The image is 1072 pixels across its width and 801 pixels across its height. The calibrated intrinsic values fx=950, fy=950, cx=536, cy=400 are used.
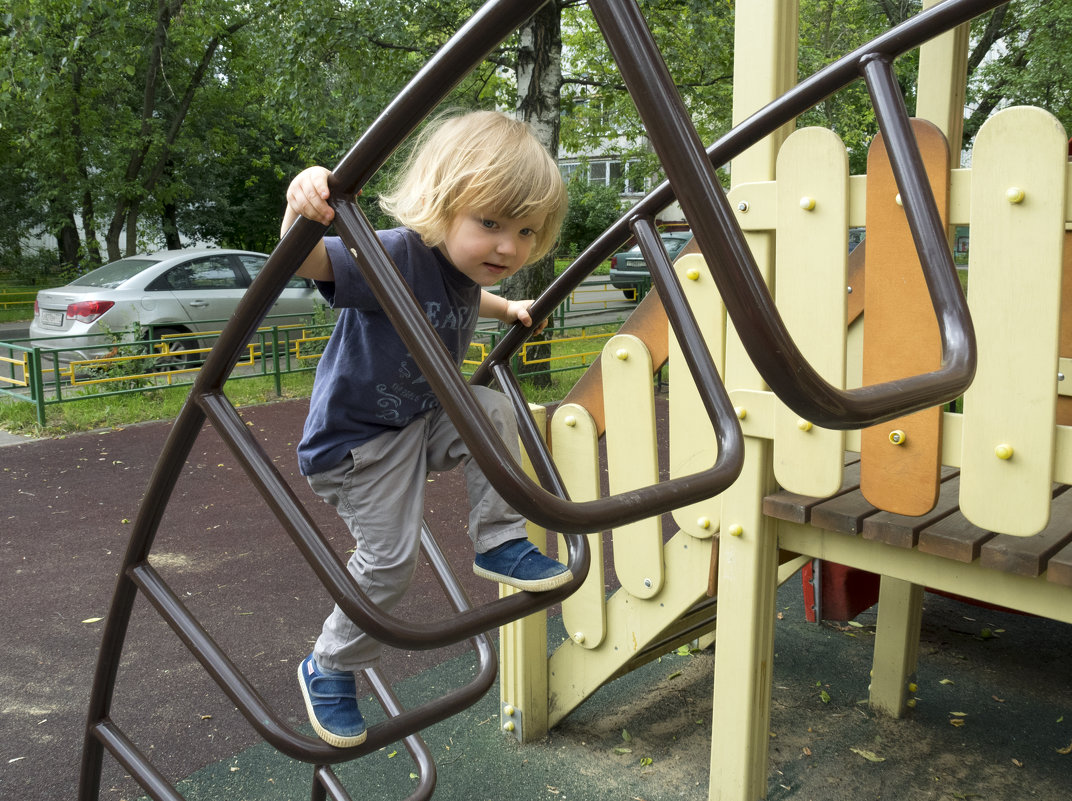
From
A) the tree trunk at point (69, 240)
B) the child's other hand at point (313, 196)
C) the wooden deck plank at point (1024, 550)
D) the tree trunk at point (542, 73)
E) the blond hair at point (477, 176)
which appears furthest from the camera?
the tree trunk at point (69, 240)

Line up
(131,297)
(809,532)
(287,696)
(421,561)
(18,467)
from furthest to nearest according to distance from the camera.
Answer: (131,297) < (18,467) < (421,561) < (287,696) < (809,532)

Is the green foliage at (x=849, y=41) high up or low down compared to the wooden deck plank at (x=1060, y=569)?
up

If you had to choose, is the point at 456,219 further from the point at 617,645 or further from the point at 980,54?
the point at 980,54

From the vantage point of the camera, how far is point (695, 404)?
7.80 feet

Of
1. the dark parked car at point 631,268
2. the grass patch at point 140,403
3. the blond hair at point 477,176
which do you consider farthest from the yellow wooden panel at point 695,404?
the dark parked car at point 631,268

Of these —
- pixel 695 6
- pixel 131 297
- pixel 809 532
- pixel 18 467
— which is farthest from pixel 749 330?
pixel 131 297

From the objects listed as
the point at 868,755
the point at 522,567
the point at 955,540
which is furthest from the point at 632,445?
the point at 868,755

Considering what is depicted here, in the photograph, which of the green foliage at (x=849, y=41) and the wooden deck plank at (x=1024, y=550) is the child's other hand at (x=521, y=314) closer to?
the wooden deck plank at (x=1024, y=550)

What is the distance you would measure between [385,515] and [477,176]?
0.54m

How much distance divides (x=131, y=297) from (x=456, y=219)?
339 inches

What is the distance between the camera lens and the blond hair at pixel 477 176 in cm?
123

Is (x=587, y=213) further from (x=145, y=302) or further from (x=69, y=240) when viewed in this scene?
(x=145, y=302)

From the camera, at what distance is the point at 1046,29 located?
38.9 ft

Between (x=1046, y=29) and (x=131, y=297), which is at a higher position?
(x=1046, y=29)
